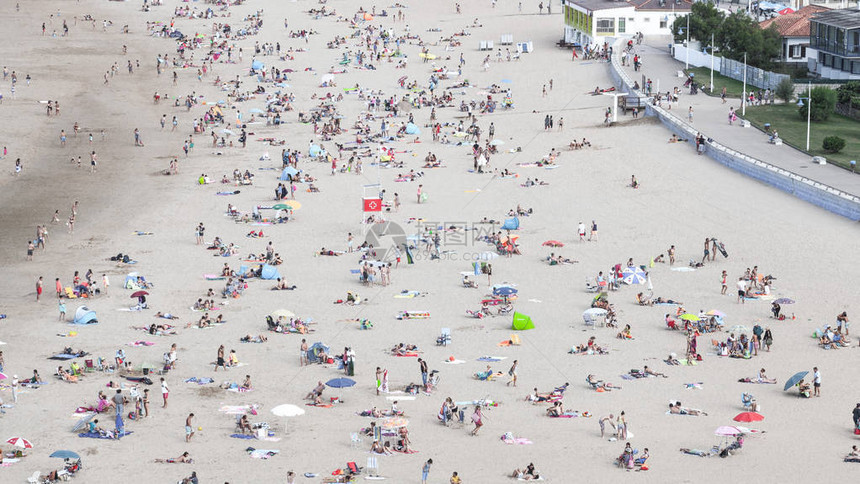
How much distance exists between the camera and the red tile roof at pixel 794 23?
71.6 m

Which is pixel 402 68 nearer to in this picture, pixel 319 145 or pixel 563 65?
pixel 563 65

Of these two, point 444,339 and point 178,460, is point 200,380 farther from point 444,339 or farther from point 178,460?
point 444,339

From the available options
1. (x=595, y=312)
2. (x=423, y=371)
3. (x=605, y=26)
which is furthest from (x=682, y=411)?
(x=605, y=26)

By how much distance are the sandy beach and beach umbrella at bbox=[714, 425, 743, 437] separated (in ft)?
0.82

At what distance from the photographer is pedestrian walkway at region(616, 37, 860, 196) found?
48.3m

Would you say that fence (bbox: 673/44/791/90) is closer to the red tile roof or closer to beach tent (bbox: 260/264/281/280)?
the red tile roof

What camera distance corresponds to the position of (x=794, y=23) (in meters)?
72.8

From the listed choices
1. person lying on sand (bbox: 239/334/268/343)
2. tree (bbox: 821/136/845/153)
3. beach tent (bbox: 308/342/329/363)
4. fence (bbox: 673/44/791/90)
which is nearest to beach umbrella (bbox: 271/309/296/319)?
person lying on sand (bbox: 239/334/268/343)

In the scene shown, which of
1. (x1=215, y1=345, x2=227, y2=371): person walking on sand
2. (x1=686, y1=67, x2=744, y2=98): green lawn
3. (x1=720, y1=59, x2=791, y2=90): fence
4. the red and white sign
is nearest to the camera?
(x1=215, y1=345, x2=227, y2=371): person walking on sand

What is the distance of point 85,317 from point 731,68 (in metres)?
42.2

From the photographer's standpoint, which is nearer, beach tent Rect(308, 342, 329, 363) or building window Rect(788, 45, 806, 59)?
beach tent Rect(308, 342, 329, 363)

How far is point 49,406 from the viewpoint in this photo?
98.7 ft

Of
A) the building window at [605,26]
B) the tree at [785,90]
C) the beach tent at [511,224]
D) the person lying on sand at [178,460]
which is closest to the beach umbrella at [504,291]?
the beach tent at [511,224]

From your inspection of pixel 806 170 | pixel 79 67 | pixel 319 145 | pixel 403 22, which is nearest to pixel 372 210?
pixel 319 145
